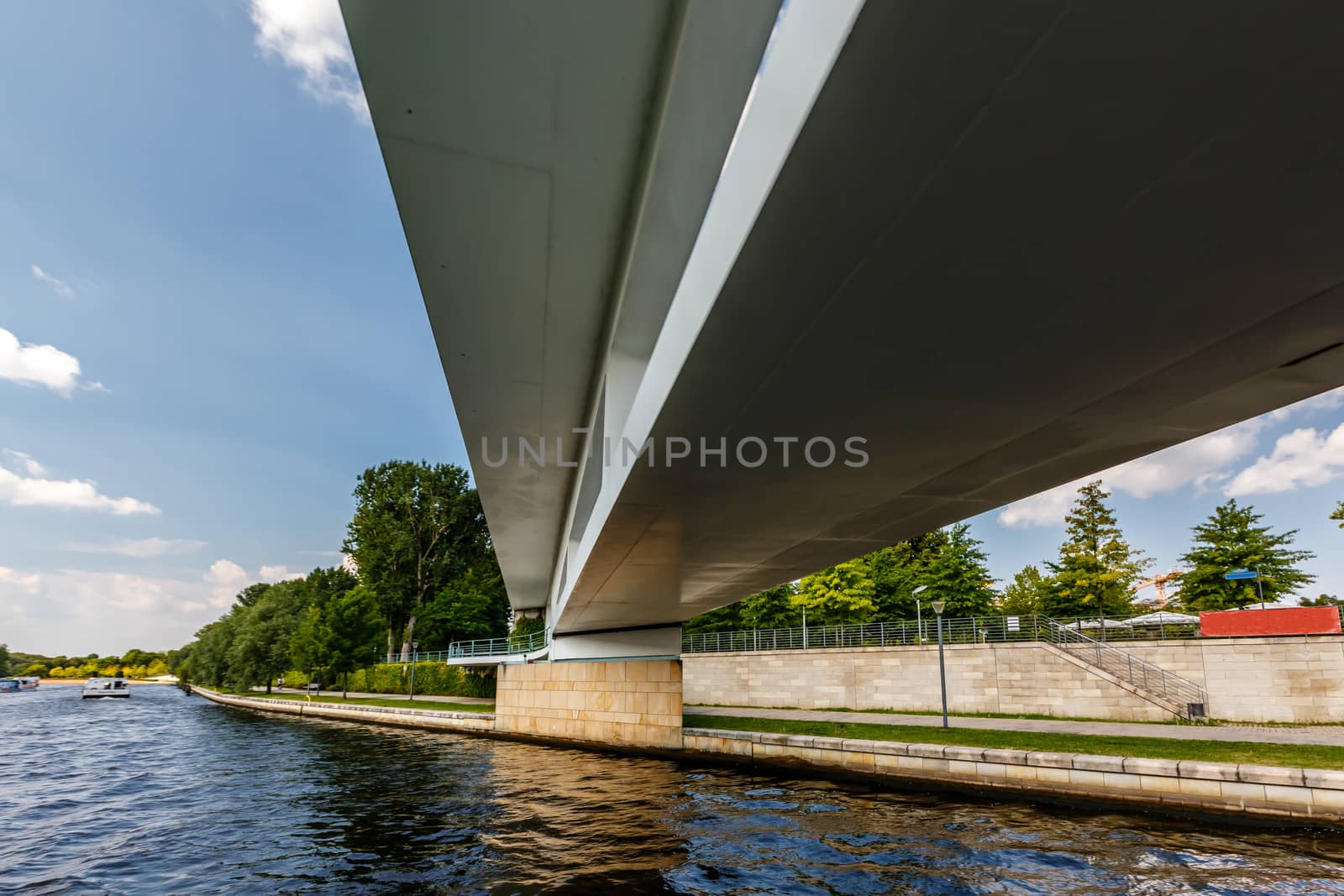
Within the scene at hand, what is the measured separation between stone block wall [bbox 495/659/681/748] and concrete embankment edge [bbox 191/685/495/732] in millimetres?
1672

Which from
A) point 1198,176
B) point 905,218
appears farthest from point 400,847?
point 1198,176

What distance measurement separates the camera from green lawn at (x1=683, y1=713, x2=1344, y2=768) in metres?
11.2

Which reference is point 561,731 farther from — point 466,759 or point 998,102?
point 998,102

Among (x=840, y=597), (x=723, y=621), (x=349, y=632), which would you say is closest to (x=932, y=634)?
(x=840, y=597)

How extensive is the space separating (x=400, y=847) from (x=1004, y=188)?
11176mm

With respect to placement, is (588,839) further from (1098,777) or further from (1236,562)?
(1236,562)

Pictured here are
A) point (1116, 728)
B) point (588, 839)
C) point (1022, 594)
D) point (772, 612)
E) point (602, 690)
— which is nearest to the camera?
point (588, 839)

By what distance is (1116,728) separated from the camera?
17.8m

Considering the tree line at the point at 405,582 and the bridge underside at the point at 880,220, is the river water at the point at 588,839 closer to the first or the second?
the bridge underside at the point at 880,220

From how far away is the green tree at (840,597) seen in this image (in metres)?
35.1

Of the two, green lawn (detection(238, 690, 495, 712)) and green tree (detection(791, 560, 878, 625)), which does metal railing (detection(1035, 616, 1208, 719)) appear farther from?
green lawn (detection(238, 690, 495, 712))

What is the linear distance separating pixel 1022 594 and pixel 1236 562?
18619mm

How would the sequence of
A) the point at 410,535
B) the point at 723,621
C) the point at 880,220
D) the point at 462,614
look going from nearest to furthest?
the point at 880,220, the point at 723,621, the point at 462,614, the point at 410,535

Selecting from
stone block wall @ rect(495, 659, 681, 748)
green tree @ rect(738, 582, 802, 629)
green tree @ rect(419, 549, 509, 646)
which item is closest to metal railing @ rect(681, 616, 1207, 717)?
green tree @ rect(738, 582, 802, 629)
